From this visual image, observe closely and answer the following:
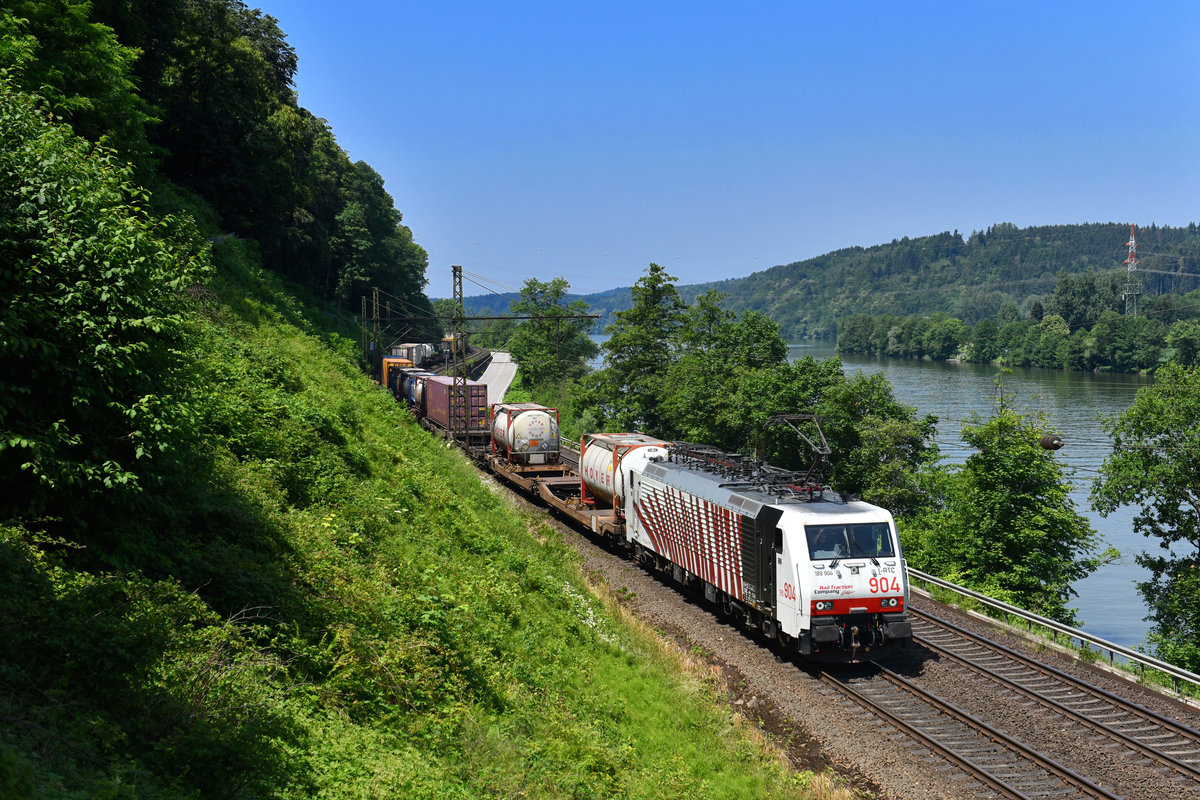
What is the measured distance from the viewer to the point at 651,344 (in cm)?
5803

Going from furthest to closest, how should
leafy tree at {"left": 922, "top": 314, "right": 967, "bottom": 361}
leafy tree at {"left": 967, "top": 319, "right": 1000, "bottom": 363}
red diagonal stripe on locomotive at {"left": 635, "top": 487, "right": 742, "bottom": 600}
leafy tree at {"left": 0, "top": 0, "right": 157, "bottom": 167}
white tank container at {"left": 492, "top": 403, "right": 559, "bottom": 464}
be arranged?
leafy tree at {"left": 922, "top": 314, "right": 967, "bottom": 361}
leafy tree at {"left": 967, "top": 319, "right": 1000, "bottom": 363}
white tank container at {"left": 492, "top": 403, "right": 559, "bottom": 464}
leafy tree at {"left": 0, "top": 0, "right": 157, "bottom": 167}
red diagonal stripe on locomotive at {"left": 635, "top": 487, "right": 742, "bottom": 600}

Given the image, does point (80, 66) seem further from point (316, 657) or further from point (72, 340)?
point (316, 657)

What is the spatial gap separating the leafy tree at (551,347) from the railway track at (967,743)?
6176 centimetres

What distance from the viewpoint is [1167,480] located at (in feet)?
93.7

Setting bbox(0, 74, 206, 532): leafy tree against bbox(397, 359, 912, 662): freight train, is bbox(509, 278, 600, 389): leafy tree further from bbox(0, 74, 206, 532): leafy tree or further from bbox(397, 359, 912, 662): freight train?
bbox(0, 74, 206, 532): leafy tree

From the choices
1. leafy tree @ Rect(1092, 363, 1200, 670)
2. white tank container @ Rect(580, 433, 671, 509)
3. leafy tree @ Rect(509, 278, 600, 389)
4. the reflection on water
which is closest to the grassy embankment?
white tank container @ Rect(580, 433, 671, 509)

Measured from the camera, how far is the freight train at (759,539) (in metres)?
16.7

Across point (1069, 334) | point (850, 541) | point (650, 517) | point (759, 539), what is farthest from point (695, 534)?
point (1069, 334)

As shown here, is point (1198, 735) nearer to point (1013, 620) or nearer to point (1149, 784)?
point (1149, 784)

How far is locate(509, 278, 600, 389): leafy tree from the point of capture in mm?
81500

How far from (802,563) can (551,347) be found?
68372mm

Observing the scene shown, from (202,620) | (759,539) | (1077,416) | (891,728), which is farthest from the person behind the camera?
(1077,416)

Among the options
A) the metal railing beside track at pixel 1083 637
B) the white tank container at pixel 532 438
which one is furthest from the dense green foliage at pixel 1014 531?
the white tank container at pixel 532 438

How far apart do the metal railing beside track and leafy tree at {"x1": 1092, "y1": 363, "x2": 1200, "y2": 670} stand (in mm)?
9691
